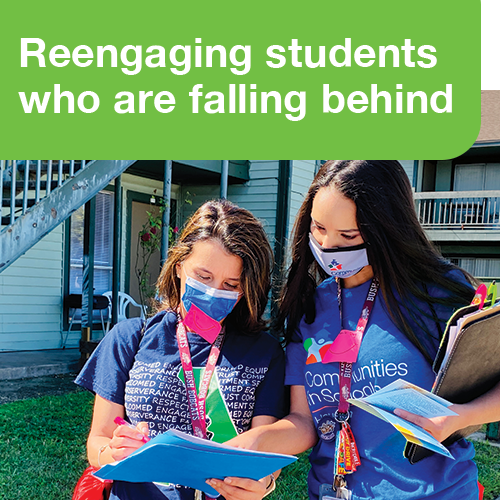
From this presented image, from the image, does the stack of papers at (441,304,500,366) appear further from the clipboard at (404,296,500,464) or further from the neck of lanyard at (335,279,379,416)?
the neck of lanyard at (335,279,379,416)

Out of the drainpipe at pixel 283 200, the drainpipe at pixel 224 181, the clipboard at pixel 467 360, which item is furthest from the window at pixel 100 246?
the clipboard at pixel 467 360

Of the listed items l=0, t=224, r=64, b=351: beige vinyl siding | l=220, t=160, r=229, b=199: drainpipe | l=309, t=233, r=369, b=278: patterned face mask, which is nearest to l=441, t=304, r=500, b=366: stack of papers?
l=309, t=233, r=369, b=278: patterned face mask

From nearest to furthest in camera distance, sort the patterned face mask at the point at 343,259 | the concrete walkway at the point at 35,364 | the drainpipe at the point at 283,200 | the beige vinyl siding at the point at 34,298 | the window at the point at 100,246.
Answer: the patterned face mask at the point at 343,259 → the concrete walkway at the point at 35,364 → the beige vinyl siding at the point at 34,298 → the window at the point at 100,246 → the drainpipe at the point at 283,200

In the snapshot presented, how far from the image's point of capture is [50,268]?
9930mm

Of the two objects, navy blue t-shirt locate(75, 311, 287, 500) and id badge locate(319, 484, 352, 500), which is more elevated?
navy blue t-shirt locate(75, 311, 287, 500)

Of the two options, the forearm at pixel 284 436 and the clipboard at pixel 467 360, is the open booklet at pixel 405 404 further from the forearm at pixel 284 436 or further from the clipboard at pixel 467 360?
the forearm at pixel 284 436

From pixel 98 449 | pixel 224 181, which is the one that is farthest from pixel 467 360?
pixel 224 181

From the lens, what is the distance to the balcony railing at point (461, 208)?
57.2 feet

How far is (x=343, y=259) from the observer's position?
1.89 metres

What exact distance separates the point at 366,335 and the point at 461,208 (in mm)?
17022

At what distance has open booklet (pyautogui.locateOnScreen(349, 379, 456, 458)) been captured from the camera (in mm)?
1454

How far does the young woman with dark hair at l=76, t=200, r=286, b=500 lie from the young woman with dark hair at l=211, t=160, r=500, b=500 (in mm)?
102

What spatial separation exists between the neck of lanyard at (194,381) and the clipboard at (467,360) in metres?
0.59

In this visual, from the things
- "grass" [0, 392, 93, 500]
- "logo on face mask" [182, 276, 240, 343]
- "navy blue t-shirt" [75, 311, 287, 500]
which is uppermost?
"logo on face mask" [182, 276, 240, 343]
